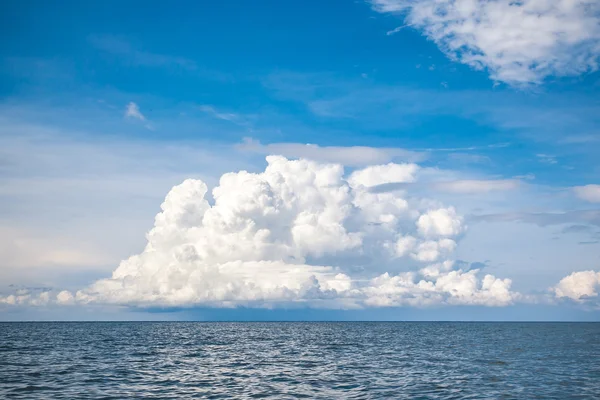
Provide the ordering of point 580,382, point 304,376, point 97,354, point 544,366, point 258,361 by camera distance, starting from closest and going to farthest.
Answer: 1. point 580,382
2. point 304,376
3. point 544,366
4. point 258,361
5. point 97,354

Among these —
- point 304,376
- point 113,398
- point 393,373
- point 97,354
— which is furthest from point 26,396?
point 97,354

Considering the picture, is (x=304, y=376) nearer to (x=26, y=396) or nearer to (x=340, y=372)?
(x=340, y=372)

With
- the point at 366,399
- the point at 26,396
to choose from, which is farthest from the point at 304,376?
the point at 26,396

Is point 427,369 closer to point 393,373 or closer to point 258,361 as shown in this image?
point 393,373

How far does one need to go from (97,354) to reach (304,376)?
41102mm

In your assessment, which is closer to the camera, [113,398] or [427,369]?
[113,398]

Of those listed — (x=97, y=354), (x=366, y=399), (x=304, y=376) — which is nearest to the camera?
(x=366, y=399)

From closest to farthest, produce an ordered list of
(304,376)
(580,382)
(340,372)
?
(580,382) < (304,376) < (340,372)

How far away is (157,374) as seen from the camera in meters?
55.3

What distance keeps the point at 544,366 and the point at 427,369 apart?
15.4 meters

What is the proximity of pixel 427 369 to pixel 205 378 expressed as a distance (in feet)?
83.9

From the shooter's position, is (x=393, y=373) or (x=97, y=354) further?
(x=97, y=354)

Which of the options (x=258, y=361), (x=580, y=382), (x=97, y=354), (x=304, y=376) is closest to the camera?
(x=580, y=382)

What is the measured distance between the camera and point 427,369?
60875 millimetres
